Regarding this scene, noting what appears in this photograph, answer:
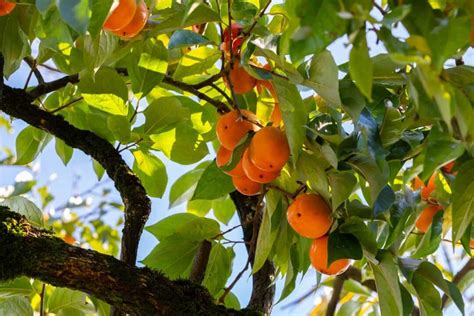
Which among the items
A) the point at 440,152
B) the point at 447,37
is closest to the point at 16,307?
the point at 440,152

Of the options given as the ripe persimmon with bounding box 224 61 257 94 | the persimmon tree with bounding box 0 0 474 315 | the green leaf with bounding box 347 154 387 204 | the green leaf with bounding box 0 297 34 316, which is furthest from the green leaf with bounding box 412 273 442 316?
the green leaf with bounding box 0 297 34 316

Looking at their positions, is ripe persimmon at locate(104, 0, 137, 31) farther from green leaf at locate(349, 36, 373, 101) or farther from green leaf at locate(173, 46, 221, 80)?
green leaf at locate(349, 36, 373, 101)

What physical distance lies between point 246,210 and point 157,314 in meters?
0.38

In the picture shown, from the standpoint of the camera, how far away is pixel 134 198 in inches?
44.0

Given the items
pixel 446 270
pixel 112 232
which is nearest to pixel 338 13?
pixel 446 270

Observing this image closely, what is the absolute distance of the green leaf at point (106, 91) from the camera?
1102 mm

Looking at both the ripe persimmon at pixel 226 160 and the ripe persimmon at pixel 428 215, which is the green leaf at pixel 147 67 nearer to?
the ripe persimmon at pixel 226 160

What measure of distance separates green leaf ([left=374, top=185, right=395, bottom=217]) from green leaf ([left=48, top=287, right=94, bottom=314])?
0.56m

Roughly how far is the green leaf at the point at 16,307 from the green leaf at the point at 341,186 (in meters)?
0.51

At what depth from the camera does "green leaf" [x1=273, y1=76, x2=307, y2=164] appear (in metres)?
0.84

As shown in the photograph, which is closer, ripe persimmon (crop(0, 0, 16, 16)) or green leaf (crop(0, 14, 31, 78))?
ripe persimmon (crop(0, 0, 16, 16))

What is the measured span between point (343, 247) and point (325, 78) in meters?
0.20

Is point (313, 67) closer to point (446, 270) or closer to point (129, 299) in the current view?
point (129, 299)

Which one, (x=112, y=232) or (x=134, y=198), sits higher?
(x=134, y=198)
